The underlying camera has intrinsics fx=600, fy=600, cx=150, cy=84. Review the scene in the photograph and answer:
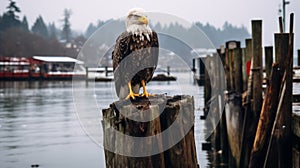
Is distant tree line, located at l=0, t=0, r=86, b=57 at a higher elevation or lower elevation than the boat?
higher

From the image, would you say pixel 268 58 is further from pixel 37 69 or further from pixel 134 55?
pixel 37 69

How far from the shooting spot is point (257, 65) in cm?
1034

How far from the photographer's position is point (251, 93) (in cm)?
1046

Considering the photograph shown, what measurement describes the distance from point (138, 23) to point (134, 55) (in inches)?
15.1

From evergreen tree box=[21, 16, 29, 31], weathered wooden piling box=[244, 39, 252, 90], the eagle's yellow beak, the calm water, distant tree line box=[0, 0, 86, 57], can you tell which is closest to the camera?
the eagle's yellow beak

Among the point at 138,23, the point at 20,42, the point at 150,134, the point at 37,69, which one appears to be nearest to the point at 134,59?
the point at 138,23

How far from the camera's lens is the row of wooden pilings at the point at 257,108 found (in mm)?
7949

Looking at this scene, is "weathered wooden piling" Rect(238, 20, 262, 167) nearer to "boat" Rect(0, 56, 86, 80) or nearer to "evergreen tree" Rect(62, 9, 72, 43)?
"boat" Rect(0, 56, 86, 80)

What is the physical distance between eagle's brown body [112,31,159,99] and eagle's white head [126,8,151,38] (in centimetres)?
4

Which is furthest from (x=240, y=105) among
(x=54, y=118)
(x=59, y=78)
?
(x=59, y=78)

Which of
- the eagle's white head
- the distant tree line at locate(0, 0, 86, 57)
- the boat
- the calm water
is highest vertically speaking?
the distant tree line at locate(0, 0, 86, 57)

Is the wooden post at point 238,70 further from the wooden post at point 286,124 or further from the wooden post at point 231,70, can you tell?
the wooden post at point 286,124

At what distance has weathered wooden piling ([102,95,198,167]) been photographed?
5246 mm

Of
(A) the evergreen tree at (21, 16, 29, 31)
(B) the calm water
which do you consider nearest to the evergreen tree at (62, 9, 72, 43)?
(A) the evergreen tree at (21, 16, 29, 31)
